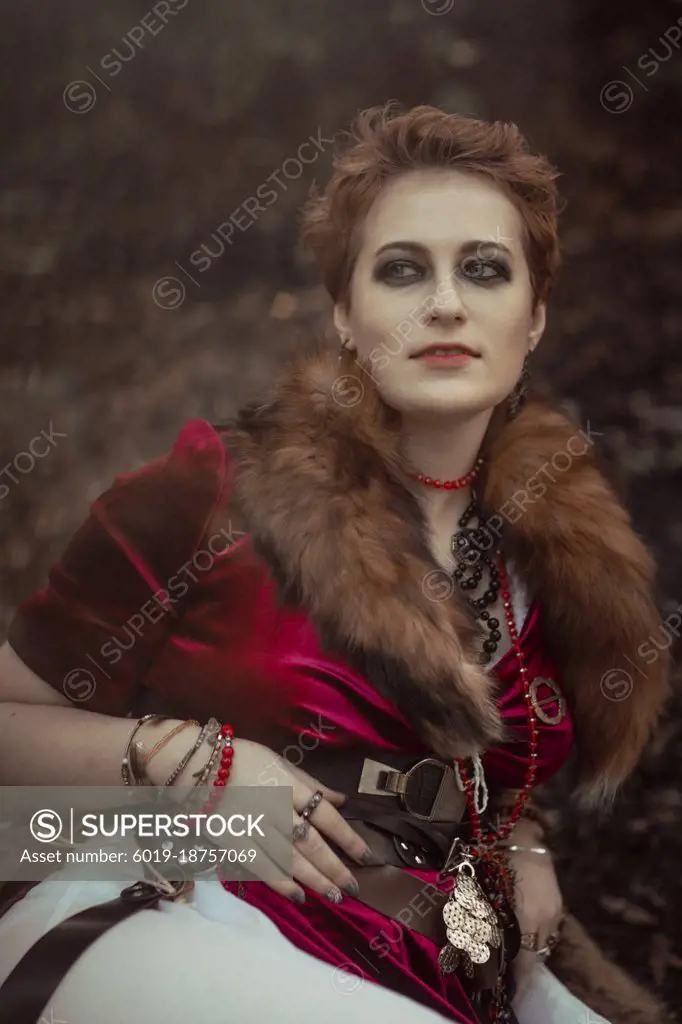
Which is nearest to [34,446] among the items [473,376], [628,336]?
[473,376]

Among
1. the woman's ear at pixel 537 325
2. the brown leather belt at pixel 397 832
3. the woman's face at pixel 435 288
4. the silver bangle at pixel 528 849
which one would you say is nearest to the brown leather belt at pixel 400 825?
the brown leather belt at pixel 397 832

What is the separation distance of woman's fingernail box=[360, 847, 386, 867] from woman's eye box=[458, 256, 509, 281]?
2.09 feet

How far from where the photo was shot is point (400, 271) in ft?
3.33

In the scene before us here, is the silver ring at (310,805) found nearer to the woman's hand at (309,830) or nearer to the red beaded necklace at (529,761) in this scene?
the woman's hand at (309,830)

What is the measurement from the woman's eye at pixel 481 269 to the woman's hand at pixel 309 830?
1.84 ft

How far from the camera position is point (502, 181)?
1042mm

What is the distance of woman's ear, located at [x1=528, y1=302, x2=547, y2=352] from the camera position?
42.5 inches

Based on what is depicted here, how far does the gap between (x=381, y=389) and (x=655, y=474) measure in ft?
1.22

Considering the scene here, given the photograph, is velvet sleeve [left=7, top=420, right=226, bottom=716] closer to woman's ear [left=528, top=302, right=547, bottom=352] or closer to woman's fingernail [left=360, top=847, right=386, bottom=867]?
woman's fingernail [left=360, top=847, right=386, bottom=867]

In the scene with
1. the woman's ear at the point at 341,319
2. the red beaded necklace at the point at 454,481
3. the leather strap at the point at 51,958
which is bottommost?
the leather strap at the point at 51,958

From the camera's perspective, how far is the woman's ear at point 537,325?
108cm

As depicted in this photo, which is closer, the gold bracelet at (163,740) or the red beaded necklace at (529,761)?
the gold bracelet at (163,740)

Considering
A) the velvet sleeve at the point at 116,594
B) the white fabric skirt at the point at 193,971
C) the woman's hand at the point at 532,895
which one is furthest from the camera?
the woman's hand at the point at 532,895

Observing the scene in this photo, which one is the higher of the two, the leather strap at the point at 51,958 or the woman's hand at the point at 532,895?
the woman's hand at the point at 532,895
